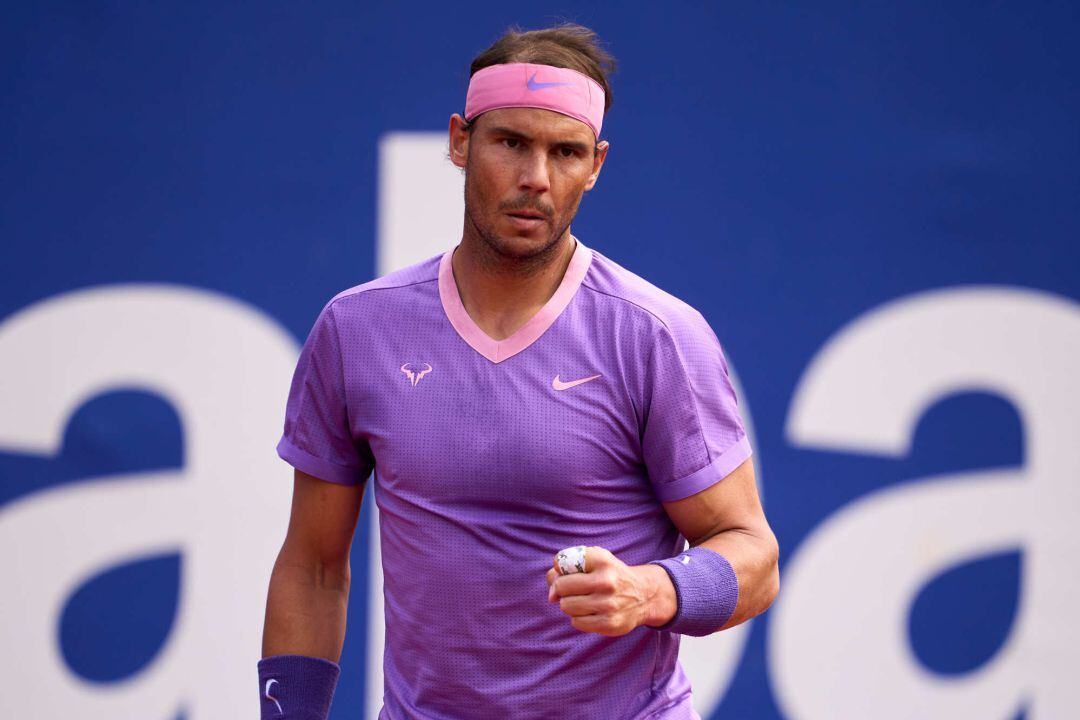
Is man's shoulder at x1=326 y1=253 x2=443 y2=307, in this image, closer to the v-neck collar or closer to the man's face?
the v-neck collar

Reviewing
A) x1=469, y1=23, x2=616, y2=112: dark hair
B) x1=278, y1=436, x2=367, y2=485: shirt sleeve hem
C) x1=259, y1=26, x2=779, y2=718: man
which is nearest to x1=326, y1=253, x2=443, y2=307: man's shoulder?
x1=259, y1=26, x2=779, y2=718: man

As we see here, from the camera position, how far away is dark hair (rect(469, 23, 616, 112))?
2.35 metres

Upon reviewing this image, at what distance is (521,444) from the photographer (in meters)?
2.13

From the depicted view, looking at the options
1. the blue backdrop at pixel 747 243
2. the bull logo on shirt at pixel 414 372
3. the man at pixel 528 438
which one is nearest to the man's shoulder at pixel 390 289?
the man at pixel 528 438

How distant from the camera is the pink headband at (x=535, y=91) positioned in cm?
228

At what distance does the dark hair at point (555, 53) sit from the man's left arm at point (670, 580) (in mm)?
771

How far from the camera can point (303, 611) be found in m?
2.42

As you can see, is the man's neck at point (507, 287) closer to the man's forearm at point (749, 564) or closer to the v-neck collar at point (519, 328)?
the v-neck collar at point (519, 328)

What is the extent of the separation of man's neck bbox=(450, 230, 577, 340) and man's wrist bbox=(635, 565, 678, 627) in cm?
51

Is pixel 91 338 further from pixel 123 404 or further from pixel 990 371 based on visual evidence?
pixel 990 371

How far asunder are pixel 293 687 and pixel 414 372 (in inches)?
25.2

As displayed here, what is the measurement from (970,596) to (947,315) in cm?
82

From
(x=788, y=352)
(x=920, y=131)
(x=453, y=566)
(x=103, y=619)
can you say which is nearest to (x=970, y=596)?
(x=788, y=352)

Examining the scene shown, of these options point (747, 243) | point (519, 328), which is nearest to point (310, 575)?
point (519, 328)
